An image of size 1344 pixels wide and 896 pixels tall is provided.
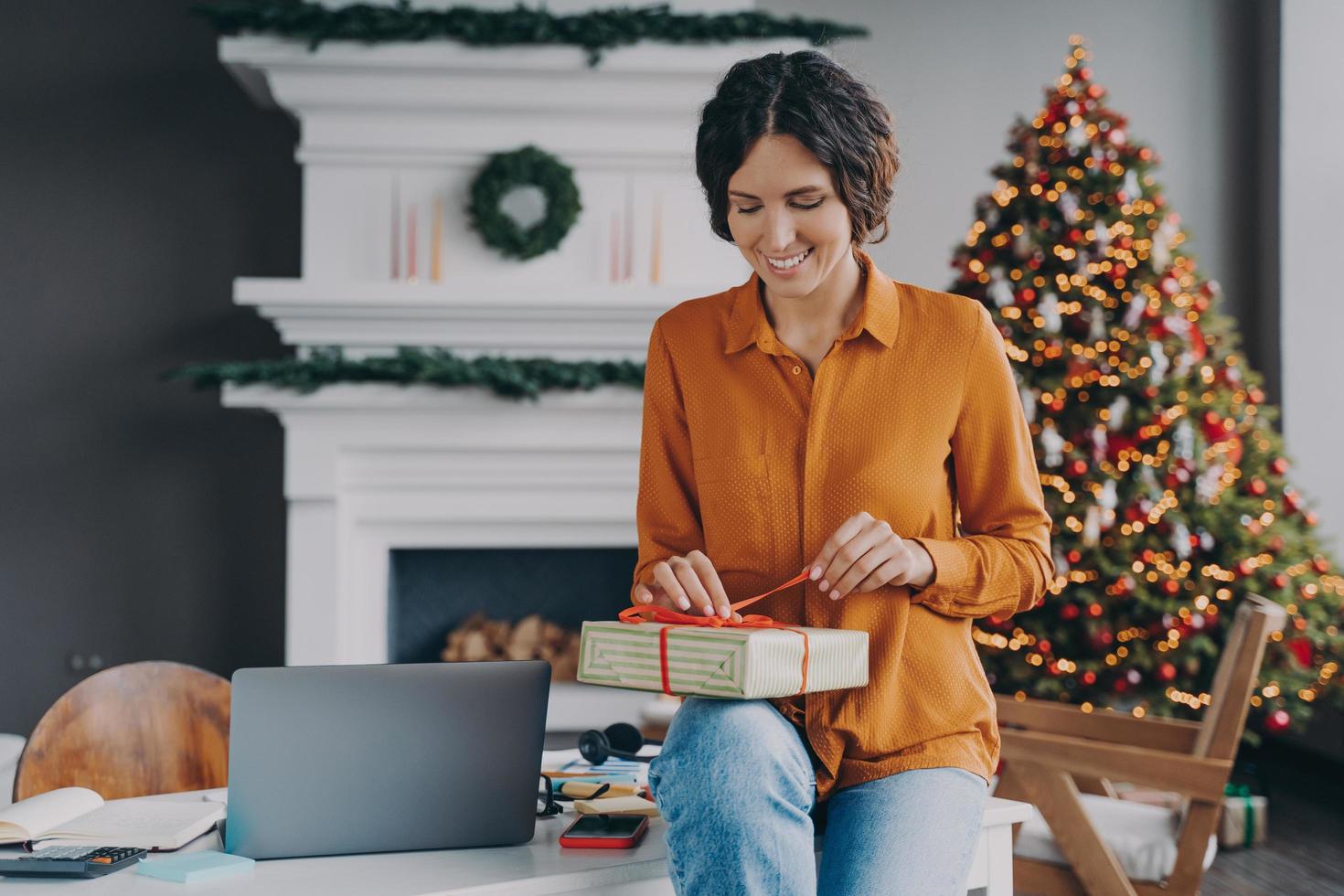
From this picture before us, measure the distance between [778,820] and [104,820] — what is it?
776 millimetres

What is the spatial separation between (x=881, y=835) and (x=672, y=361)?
1.99 feet

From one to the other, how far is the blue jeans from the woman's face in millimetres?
498

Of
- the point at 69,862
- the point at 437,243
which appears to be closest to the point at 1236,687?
the point at 69,862

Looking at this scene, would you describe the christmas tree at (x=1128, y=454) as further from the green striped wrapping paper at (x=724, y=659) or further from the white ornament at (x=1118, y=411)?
the green striped wrapping paper at (x=724, y=659)

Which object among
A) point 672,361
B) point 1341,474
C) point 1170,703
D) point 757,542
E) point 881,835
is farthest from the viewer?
point 1341,474

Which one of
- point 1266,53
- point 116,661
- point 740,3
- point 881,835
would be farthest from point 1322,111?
point 116,661

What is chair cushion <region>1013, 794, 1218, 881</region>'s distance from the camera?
2.17 metres

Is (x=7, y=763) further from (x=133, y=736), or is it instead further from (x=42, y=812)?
(x=42, y=812)

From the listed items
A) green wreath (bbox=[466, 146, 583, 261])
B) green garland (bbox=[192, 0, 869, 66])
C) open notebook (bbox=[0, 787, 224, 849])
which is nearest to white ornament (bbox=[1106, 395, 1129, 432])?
green garland (bbox=[192, 0, 869, 66])

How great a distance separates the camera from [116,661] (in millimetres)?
3717

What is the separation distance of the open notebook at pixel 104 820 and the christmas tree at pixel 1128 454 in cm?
228

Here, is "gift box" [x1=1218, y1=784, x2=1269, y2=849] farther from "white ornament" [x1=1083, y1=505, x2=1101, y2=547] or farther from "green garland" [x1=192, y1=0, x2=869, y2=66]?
"green garland" [x1=192, y1=0, x2=869, y2=66]

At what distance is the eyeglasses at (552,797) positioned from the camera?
4.62 ft

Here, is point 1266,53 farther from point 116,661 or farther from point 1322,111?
point 116,661
